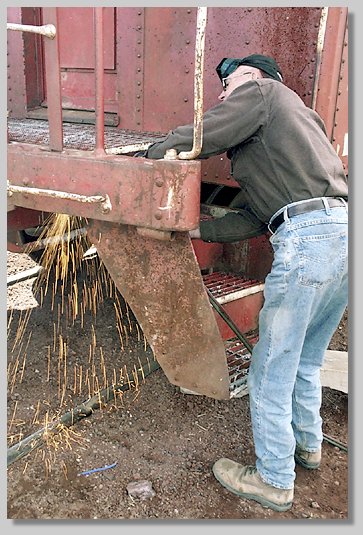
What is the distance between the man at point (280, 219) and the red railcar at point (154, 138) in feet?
0.67

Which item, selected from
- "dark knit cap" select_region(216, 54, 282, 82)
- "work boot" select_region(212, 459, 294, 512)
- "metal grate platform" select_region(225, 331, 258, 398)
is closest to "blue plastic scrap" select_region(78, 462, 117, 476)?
"work boot" select_region(212, 459, 294, 512)

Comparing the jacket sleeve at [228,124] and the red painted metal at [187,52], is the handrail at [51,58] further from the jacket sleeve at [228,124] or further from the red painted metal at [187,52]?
the red painted metal at [187,52]

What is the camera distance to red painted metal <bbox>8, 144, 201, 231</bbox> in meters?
2.35

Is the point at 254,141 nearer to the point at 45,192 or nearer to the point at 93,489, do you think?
the point at 45,192

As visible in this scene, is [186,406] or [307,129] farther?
[186,406]

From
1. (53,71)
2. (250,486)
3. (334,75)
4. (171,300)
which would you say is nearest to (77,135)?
(53,71)

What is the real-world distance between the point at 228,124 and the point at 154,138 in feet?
3.76

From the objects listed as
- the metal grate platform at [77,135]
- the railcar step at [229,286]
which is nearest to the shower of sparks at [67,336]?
the metal grate platform at [77,135]

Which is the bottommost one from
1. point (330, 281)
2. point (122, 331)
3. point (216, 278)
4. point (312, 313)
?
point (122, 331)

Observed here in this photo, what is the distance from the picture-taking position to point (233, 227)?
2.99 m

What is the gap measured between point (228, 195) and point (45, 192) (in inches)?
68.3

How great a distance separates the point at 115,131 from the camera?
3.86 metres

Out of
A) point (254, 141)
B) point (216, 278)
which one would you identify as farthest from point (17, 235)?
point (254, 141)

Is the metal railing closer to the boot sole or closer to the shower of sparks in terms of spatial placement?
the shower of sparks
